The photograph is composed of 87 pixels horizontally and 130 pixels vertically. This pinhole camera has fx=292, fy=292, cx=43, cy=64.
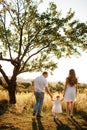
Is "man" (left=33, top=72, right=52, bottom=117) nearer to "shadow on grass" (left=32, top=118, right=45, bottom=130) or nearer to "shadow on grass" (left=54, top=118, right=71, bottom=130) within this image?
"shadow on grass" (left=32, top=118, right=45, bottom=130)

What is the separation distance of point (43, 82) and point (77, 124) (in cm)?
269

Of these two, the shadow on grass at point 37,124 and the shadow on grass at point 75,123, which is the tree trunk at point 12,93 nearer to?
the shadow on grass at point 37,124

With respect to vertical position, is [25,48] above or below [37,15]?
below

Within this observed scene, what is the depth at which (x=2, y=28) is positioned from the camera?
17781 mm

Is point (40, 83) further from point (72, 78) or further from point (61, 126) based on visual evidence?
point (61, 126)

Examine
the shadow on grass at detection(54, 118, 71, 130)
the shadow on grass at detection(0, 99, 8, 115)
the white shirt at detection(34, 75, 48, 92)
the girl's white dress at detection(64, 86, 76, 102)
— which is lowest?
the shadow on grass at detection(54, 118, 71, 130)

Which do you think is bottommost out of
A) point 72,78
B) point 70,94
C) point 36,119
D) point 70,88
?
point 36,119

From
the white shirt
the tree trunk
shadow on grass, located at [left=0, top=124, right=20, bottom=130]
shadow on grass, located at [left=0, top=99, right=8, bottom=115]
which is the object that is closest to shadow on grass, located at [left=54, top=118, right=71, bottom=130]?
shadow on grass, located at [left=0, top=124, right=20, bottom=130]

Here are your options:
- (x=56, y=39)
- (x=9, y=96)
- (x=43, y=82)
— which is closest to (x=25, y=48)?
(x=56, y=39)

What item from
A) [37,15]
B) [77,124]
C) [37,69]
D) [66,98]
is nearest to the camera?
[77,124]

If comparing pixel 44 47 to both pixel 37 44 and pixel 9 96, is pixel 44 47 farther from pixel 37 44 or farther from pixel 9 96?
pixel 9 96

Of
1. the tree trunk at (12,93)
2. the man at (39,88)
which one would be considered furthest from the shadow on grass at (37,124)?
the tree trunk at (12,93)

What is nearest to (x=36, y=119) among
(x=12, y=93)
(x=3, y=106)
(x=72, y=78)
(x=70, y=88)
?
(x=70, y=88)

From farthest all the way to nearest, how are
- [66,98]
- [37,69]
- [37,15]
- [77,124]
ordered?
[37,69] → [37,15] → [66,98] → [77,124]
